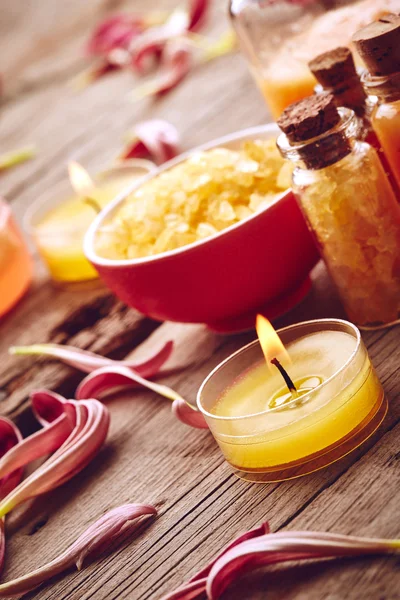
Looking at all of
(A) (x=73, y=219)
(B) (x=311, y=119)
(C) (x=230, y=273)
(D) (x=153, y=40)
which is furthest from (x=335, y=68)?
(D) (x=153, y=40)

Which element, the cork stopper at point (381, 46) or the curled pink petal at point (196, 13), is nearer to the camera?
the cork stopper at point (381, 46)

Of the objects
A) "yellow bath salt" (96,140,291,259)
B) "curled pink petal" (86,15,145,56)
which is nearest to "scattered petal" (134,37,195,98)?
"curled pink petal" (86,15,145,56)

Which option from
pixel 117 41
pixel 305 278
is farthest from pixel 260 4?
pixel 117 41

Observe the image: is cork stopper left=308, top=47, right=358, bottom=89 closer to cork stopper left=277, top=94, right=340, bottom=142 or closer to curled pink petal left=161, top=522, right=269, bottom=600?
cork stopper left=277, top=94, right=340, bottom=142

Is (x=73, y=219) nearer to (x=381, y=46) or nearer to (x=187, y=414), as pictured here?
(x=187, y=414)

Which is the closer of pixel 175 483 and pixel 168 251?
pixel 175 483

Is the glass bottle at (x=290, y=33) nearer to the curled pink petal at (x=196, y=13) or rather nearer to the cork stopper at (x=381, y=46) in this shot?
the cork stopper at (x=381, y=46)

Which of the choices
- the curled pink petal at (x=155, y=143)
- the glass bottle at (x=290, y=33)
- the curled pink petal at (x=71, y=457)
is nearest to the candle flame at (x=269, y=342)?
the curled pink petal at (x=71, y=457)
